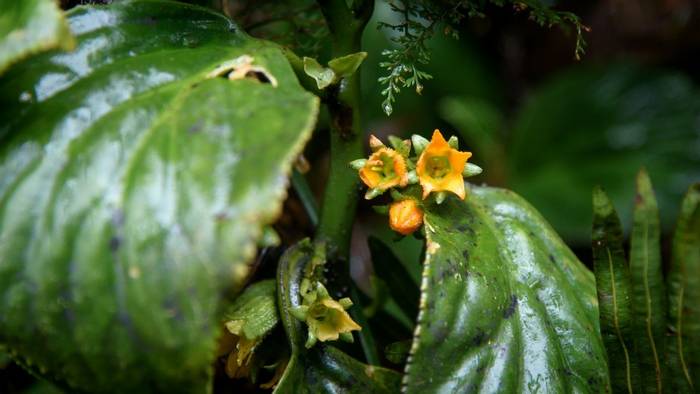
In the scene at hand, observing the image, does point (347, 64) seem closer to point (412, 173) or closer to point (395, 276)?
point (412, 173)

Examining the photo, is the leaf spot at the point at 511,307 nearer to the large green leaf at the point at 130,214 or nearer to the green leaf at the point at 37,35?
the large green leaf at the point at 130,214

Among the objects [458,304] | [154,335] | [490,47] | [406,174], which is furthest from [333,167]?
[490,47]

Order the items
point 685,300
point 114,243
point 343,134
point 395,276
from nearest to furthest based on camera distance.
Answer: point 114,243
point 685,300
point 343,134
point 395,276

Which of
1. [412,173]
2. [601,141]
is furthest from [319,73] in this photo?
[601,141]

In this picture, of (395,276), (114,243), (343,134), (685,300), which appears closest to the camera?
(114,243)

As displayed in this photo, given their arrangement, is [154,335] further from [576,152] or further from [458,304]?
[576,152]

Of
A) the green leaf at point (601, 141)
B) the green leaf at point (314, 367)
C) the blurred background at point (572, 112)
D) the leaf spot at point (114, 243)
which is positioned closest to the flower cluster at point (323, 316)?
the green leaf at point (314, 367)
